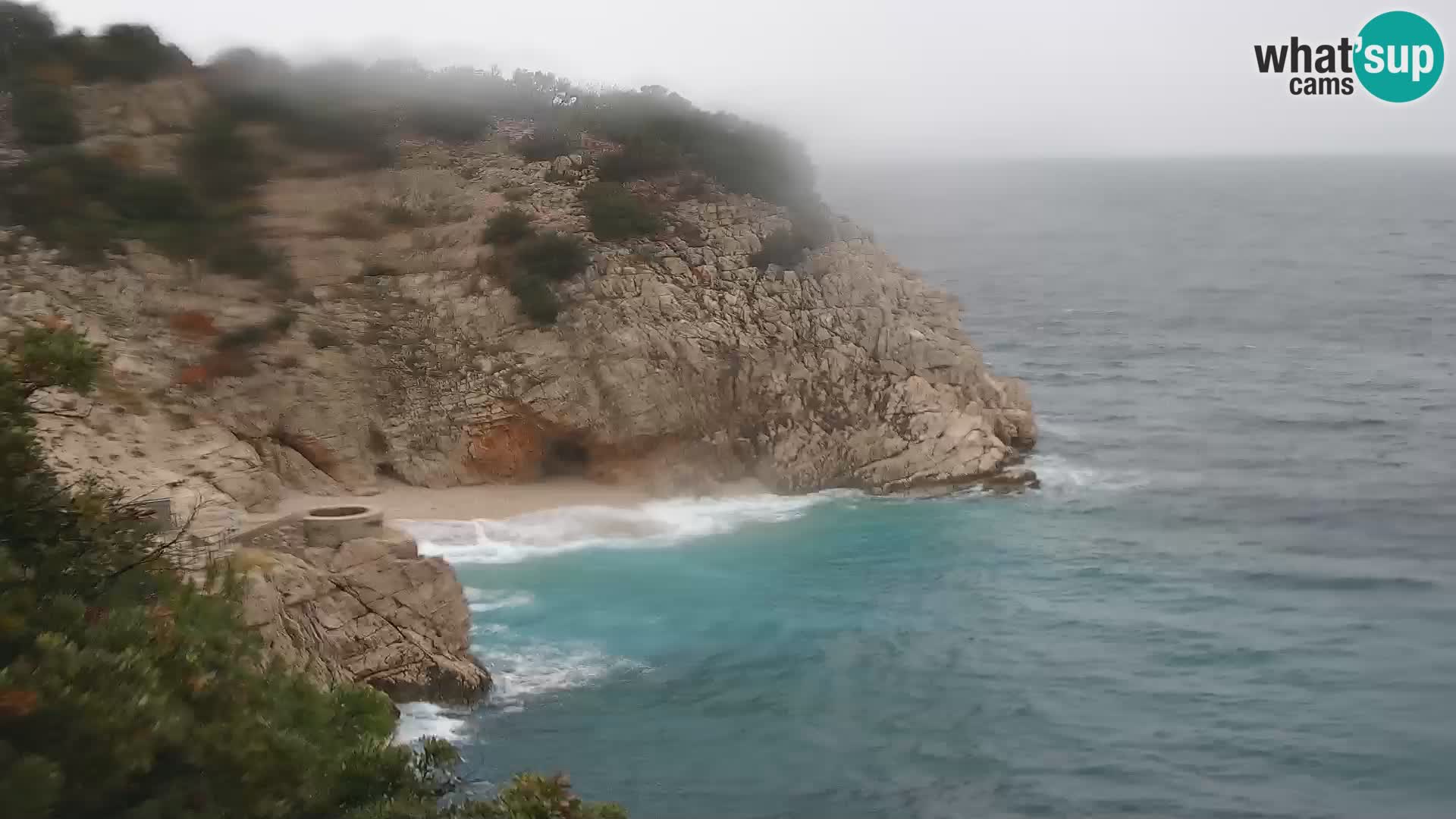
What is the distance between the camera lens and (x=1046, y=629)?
75.0ft

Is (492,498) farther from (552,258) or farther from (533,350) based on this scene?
(552,258)

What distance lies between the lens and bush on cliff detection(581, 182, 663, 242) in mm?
33844

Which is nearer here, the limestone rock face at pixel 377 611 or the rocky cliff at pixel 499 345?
the limestone rock face at pixel 377 611

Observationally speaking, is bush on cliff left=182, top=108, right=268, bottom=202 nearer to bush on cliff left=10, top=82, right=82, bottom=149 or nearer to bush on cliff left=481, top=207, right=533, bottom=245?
bush on cliff left=10, top=82, right=82, bottom=149

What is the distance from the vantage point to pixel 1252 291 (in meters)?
70.2

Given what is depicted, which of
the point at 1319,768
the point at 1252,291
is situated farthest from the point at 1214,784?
the point at 1252,291

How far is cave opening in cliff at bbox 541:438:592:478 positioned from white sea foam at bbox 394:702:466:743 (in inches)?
549

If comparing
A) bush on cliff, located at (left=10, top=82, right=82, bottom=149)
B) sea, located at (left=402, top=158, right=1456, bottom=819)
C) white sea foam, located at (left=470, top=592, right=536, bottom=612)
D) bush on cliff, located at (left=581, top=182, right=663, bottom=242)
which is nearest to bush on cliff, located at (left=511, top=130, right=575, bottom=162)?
bush on cliff, located at (left=581, top=182, right=663, bottom=242)

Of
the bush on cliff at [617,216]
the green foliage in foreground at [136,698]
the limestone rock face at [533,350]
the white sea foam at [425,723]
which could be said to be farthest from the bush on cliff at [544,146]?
the green foliage in foreground at [136,698]

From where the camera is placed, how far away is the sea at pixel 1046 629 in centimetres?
1662

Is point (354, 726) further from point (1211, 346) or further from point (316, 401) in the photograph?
point (1211, 346)

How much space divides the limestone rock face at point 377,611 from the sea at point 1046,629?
0.54 m

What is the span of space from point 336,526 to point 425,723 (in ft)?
9.99

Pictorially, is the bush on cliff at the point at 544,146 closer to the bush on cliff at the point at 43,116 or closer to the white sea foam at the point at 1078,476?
the bush on cliff at the point at 43,116
